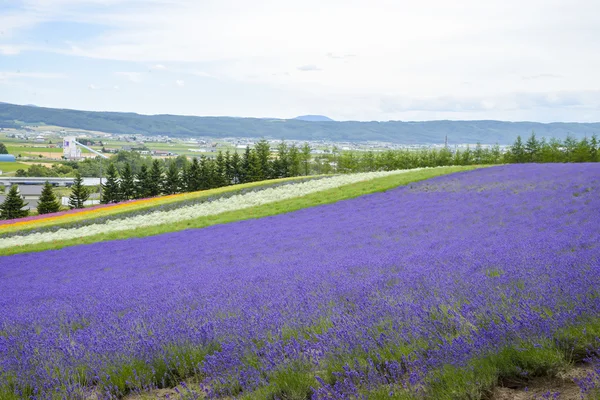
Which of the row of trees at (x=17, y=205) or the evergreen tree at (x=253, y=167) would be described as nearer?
the row of trees at (x=17, y=205)

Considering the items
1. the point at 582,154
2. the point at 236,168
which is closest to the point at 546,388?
the point at 236,168

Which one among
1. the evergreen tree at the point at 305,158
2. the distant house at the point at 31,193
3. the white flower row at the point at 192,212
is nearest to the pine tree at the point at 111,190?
the evergreen tree at the point at 305,158

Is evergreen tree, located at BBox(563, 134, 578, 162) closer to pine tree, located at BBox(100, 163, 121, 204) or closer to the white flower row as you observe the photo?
the white flower row

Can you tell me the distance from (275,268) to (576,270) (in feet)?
18.6

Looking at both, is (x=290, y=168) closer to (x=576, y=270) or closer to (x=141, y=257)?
(x=141, y=257)

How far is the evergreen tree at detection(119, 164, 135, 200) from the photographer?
8175 cm

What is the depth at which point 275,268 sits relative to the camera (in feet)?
31.7

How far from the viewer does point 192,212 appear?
105 feet

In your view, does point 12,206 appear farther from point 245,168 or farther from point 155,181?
point 245,168

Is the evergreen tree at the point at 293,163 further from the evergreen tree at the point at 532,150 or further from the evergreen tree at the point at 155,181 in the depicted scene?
the evergreen tree at the point at 532,150

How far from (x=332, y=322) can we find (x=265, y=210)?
23959 millimetres

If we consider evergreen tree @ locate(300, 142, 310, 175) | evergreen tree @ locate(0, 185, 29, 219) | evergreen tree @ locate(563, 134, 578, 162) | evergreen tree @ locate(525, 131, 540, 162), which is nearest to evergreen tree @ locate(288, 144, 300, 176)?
evergreen tree @ locate(300, 142, 310, 175)

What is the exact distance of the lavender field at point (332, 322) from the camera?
144 inches

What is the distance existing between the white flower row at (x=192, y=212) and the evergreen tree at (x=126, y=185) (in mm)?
50494
